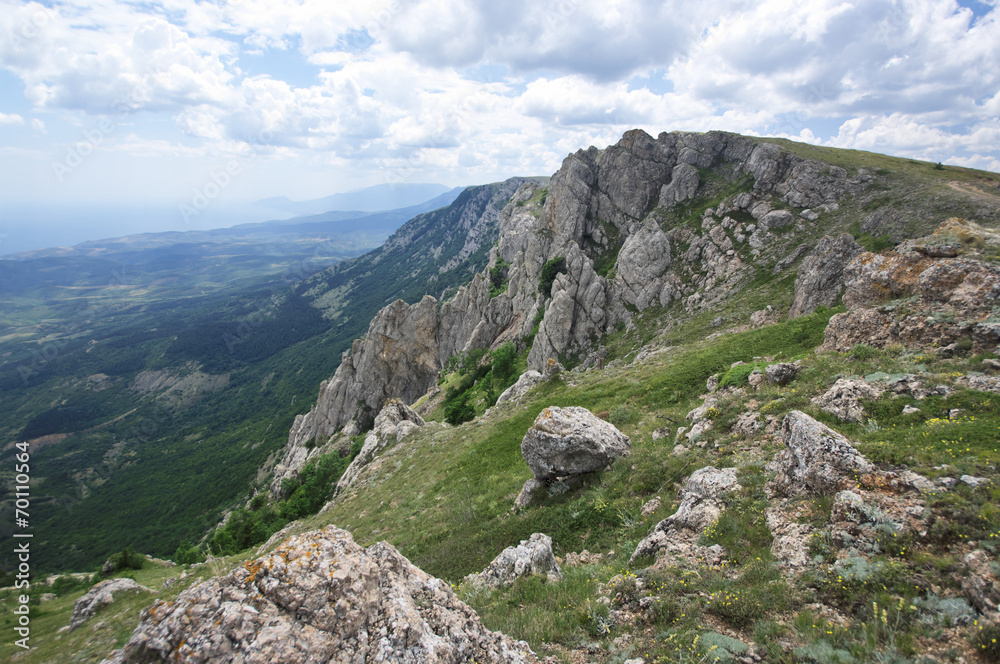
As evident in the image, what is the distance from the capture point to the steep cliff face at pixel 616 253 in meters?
52.5

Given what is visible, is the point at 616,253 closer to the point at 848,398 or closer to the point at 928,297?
the point at 928,297

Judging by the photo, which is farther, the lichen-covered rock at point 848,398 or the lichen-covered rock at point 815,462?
the lichen-covered rock at point 848,398

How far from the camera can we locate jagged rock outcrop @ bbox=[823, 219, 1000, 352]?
13.9 metres

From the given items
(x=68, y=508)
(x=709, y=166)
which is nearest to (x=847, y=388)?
(x=709, y=166)

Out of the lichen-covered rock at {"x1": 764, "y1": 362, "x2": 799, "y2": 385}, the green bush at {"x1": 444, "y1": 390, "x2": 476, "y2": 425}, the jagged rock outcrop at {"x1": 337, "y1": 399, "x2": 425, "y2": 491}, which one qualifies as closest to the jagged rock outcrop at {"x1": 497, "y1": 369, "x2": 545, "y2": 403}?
the jagged rock outcrop at {"x1": 337, "y1": 399, "x2": 425, "y2": 491}

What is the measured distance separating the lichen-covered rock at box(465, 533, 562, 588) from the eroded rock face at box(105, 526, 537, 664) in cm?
352

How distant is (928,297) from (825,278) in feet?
64.6

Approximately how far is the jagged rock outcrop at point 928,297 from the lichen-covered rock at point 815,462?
8466mm

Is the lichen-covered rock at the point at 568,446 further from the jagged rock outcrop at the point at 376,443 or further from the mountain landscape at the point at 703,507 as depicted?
the jagged rock outcrop at the point at 376,443

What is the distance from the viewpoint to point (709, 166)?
68562 millimetres

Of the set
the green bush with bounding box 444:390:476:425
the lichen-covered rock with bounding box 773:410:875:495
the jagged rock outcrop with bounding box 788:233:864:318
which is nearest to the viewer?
the lichen-covered rock with bounding box 773:410:875:495

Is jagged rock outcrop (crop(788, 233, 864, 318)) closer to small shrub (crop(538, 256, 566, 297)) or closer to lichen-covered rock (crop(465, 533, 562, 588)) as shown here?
lichen-covered rock (crop(465, 533, 562, 588))

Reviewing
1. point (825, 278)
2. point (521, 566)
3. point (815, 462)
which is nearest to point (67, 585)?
point (521, 566)

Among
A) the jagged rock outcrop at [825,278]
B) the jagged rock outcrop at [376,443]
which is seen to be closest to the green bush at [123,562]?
the jagged rock outcrop at [376,443]
